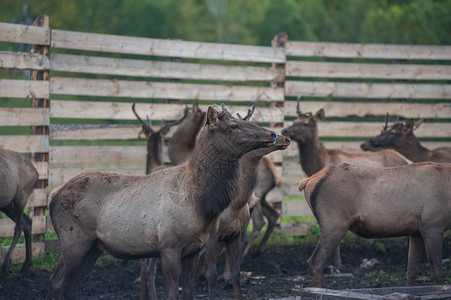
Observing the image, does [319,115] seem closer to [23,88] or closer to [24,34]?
[23,88]

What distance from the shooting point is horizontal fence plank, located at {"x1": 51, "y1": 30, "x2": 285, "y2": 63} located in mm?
10844

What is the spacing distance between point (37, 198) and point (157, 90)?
2.80m

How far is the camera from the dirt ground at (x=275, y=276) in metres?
8.72

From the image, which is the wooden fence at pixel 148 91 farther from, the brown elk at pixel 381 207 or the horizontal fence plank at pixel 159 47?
the brown elk at pixel 381 207

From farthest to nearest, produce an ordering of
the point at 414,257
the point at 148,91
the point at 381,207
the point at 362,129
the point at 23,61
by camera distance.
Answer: the point at 362,129
the point at 148,91
the point at 23,61
the point at 414,257
the point at 381,207

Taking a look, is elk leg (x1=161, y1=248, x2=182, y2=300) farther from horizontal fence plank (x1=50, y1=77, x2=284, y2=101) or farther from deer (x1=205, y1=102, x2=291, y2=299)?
horizontal fence plank (x1=50, y1=77, x2=284, y2=101)

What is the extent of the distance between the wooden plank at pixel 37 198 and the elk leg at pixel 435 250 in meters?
5.79

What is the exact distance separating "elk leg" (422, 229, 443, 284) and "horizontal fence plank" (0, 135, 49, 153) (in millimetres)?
5896

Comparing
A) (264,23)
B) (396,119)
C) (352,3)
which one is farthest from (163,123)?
(352,3)

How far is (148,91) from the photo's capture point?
1154 cm

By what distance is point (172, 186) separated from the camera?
275 inches

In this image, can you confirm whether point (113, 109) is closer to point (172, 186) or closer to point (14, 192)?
point (14, 192)

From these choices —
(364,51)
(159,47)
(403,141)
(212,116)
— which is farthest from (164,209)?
(364,51)

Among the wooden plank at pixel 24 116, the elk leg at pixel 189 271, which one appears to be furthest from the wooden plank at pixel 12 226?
the elk leg at pixel 189 271
